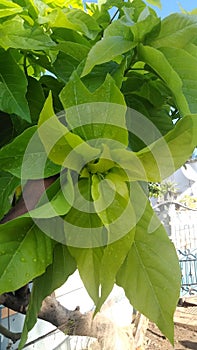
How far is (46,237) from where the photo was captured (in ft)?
0.43

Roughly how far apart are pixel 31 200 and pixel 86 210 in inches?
0.8

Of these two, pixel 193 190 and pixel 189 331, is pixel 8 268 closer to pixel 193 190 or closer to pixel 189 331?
pixel 189 331

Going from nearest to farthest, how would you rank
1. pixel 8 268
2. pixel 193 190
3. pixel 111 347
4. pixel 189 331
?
pixel 8 268 < pixel 111 347 < pixel 189 331 < pixel 193 190

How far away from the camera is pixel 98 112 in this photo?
0.41ft

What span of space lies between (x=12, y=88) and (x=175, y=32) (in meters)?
0.07

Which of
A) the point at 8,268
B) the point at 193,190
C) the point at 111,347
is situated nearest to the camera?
the point at 8,268

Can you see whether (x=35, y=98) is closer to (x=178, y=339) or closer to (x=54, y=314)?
(x=54, y=314)

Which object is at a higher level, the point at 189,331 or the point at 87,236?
the point at 87,236

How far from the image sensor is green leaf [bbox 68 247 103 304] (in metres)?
0.13

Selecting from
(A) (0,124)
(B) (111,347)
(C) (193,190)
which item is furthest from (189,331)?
(A) (0,124)

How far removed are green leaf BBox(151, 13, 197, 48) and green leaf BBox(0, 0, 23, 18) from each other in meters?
0.06

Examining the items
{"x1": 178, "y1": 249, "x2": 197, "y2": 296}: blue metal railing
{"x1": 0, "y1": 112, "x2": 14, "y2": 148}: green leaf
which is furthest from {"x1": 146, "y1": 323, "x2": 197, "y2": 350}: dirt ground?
{"x1": 0, "y1": 112, "x2": 14, "y2": 148}: green leaf

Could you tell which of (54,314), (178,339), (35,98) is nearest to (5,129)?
(35,98)

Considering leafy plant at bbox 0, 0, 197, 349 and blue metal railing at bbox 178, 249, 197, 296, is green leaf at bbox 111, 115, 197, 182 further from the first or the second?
blue metal railing at bbox 178, 249, 197, 296
